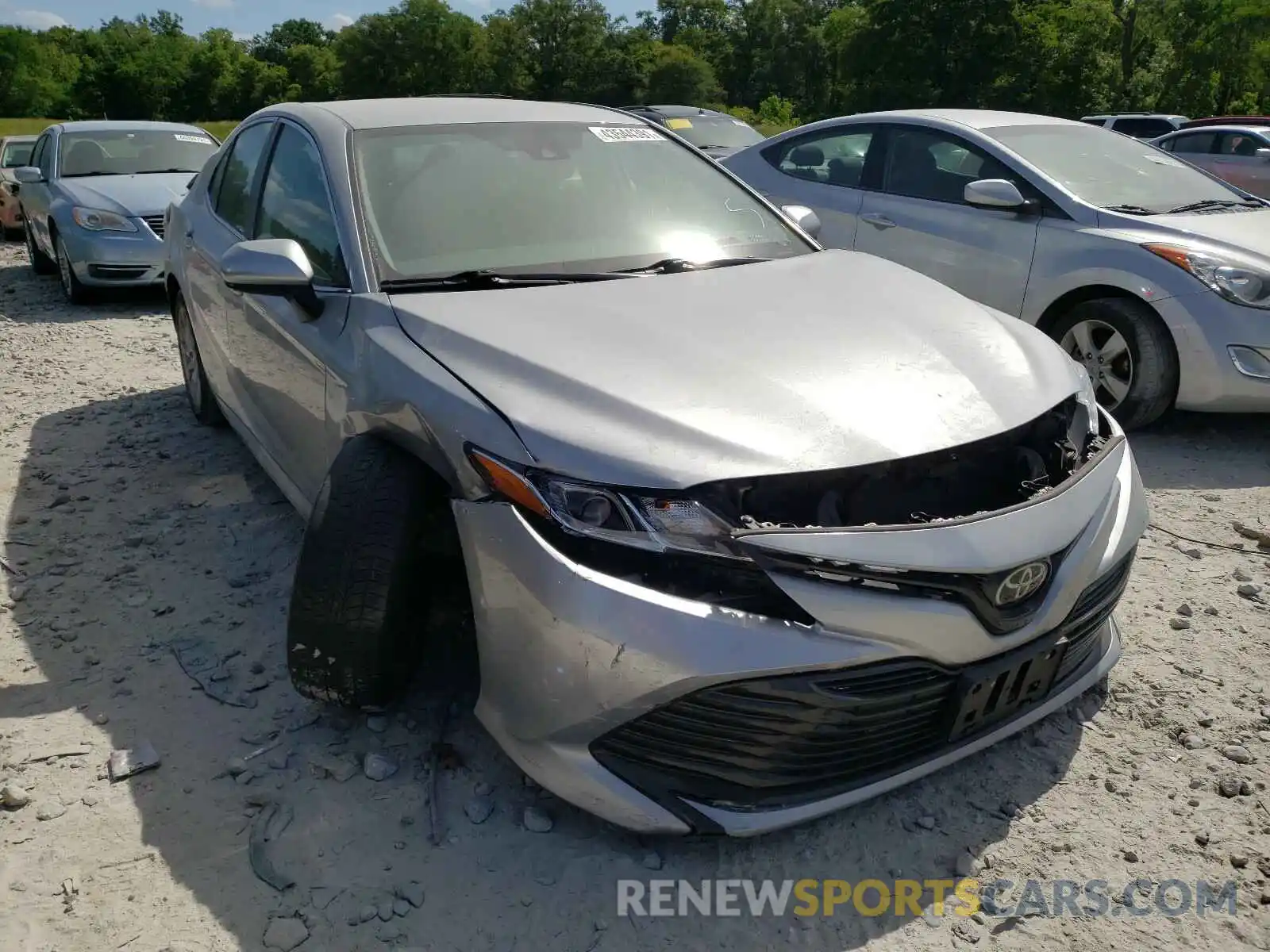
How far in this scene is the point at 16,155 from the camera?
45.3 ft

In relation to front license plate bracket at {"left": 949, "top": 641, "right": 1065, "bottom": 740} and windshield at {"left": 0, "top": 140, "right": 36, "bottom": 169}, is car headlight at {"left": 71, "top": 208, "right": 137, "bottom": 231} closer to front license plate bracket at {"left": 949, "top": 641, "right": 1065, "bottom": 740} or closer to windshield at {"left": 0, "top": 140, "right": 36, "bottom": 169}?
windshield at {"left": 0, "top": 140, "right": 36, "bottom": 169}

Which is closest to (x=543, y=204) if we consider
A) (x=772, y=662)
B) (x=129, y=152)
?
(x=772, y=662)

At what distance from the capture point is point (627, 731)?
2.04m

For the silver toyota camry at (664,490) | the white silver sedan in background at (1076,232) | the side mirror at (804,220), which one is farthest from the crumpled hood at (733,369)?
the white silver sedan in background at (1076,232)

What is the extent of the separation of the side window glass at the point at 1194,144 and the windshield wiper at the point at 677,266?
45.3 ft

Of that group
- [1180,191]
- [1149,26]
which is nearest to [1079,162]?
[1180,191]

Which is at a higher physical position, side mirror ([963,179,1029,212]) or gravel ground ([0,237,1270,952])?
side mirror ([963,179,1029,212])

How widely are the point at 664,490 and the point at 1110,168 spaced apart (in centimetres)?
464

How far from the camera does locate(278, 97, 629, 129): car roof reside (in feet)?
10.9

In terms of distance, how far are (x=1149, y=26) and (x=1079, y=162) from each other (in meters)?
39.5

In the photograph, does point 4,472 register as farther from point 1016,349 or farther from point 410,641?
point 1016,349

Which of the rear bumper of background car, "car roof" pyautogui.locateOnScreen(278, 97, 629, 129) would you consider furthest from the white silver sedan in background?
the rear bumper of background car

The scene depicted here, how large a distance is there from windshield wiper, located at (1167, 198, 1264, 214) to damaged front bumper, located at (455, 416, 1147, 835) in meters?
3.71

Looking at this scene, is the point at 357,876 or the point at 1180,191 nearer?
the point at 357,876
